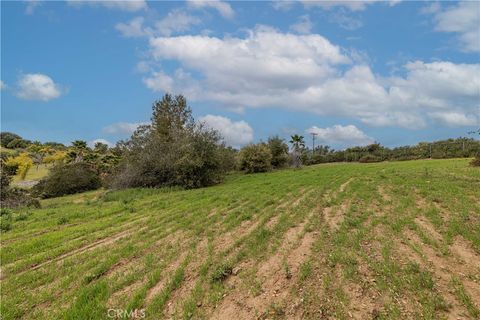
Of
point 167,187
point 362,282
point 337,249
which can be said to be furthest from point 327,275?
point 167,187

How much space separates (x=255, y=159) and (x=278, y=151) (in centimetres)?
644

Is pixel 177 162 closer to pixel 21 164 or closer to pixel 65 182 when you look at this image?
pixel 65 182

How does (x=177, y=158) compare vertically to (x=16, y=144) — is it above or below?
below

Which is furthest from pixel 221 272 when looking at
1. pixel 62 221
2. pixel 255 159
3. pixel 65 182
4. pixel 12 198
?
pixel 65 182

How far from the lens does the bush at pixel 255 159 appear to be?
36.7 m

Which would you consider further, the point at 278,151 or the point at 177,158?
the point at 278,151

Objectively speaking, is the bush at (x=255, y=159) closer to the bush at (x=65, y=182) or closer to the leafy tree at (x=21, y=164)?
the bush at (x=65, y=182)

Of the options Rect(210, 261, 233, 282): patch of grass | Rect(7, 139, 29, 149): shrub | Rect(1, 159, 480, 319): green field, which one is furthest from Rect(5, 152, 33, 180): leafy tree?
Rect(210, 261, 233, 282): patch of grass

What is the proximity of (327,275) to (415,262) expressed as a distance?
160 cm

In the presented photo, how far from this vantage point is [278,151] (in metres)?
42.1

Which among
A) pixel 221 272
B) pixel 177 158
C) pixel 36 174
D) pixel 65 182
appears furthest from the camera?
pixel 36 174

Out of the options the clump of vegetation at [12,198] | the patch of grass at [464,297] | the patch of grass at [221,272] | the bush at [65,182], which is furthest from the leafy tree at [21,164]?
the patch of grass at [464,297]

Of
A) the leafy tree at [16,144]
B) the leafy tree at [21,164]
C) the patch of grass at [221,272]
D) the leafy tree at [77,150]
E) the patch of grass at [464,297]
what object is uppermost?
the leafy tree at [16,144]

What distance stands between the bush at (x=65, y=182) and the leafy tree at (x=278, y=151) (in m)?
22.5
